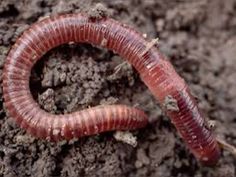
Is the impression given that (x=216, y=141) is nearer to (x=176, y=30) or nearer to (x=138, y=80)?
(x=138, y=80)

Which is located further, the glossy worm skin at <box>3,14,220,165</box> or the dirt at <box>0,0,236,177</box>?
the dirt at <box>0,0,236,177</box>

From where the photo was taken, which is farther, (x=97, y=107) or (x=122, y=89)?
(x=122, y=89)

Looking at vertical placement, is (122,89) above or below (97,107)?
above

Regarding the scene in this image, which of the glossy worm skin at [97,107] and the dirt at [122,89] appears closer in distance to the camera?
the glossy worm skin at [97,107]

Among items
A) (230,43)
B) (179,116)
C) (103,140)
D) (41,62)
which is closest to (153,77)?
(179,116)
